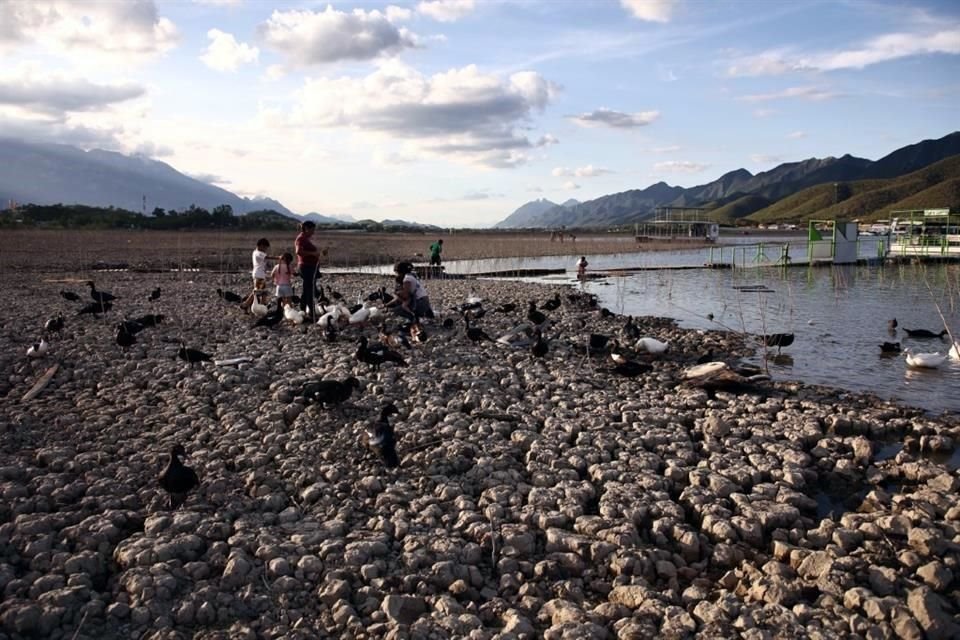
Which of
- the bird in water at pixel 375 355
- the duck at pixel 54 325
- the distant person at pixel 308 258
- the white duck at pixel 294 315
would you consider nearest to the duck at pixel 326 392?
the bird in water at pixel 375 355

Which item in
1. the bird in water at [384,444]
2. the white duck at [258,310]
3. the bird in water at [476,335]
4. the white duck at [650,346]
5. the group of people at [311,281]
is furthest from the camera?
the white duck at [258,310]

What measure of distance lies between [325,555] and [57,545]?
7.10ft

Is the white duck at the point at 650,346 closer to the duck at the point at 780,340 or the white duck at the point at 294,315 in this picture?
the duck at the point at 780,340

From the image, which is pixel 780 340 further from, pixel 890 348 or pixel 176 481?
pixel 176 481

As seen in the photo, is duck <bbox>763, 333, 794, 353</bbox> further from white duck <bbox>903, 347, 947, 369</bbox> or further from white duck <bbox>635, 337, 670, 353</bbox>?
white duck <bbox>635, 337, 670, 353</bbox>

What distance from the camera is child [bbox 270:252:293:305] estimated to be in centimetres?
1526

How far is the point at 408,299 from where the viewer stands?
47.4 ft

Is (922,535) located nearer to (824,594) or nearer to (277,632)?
(824,594)

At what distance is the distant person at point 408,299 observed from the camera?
14.4 m

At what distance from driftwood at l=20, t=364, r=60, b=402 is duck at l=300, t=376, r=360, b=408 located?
401cm

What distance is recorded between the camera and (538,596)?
4.85m

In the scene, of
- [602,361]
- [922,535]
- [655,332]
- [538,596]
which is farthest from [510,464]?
[655,332]

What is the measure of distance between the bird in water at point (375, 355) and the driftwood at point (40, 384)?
4.66 meters

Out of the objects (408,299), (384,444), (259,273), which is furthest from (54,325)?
(384,444)
